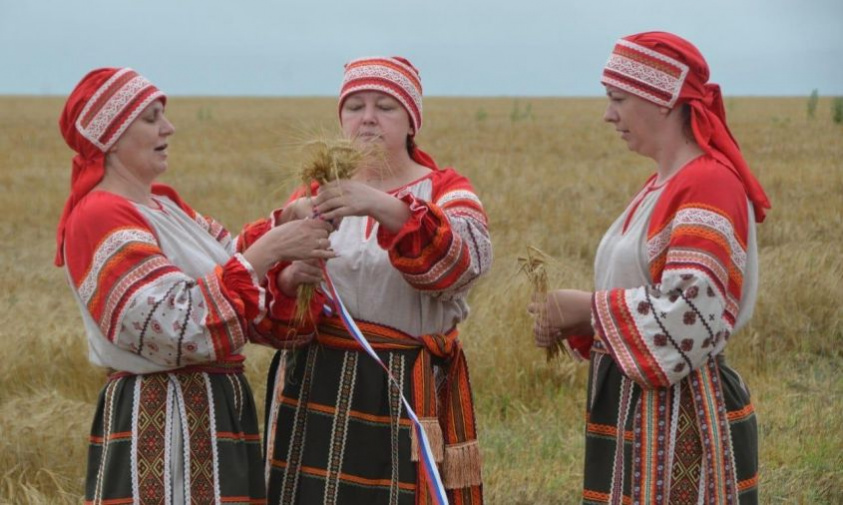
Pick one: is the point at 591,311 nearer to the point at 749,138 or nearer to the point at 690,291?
the point at 690,291

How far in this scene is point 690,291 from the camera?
119 inches

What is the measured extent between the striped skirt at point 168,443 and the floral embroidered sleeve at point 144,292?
0.46ft

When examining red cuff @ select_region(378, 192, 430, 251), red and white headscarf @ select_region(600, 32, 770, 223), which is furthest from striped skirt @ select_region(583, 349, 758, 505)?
red cuff @ select_region(378, 192, 430, 251)

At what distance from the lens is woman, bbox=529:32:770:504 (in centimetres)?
307

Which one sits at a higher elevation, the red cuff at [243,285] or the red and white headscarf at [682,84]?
the red and white headscarf at [682,84]

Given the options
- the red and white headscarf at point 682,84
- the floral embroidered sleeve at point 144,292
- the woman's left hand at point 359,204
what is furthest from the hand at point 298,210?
the red and white headscarf at point 682,84

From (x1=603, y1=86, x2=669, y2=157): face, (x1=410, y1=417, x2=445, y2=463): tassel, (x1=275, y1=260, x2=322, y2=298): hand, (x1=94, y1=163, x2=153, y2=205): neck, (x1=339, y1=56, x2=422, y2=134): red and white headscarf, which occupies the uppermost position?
(x1=339, y1=56, x2=422, y2=134): red and white headscarf

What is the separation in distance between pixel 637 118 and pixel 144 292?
1490 millimetres

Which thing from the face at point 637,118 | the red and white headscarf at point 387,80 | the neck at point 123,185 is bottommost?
A: the neck at point 123,185

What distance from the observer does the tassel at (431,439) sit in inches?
140

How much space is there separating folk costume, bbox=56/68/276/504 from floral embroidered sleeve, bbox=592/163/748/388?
1095mm

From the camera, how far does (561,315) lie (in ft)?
11.2

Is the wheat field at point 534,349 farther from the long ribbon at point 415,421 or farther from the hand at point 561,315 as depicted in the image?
the long ribbon at point 415,421

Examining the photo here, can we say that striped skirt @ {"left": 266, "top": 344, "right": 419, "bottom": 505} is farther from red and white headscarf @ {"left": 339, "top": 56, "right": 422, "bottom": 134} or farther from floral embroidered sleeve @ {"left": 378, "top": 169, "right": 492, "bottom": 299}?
red and white headscarf @ {"left": 339, "top": 56, "right": 422, "bottom": 134}
